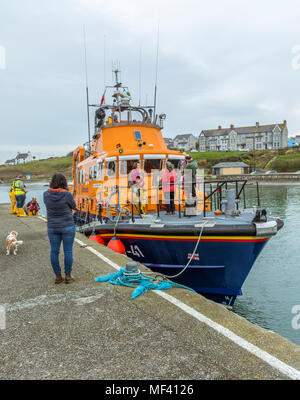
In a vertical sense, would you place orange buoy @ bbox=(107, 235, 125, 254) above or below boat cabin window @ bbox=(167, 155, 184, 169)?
below

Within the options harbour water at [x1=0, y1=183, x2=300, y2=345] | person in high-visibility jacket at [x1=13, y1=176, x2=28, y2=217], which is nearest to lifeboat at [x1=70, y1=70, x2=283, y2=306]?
harbour water at [x1=0, y1=183, x2=300, y2=345]

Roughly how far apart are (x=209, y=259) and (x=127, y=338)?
3.24 metres

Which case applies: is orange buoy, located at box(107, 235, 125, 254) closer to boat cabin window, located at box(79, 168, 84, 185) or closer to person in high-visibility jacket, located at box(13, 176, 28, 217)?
boat cabin window, located at box(79, 168, 84, 185)

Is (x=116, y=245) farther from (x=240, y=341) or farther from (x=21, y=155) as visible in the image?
(x=21, y=155)

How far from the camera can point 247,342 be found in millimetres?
3078

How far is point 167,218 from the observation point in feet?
23.1

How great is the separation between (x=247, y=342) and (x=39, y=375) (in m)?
1.95

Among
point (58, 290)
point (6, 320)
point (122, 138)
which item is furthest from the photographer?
point (122, 138)

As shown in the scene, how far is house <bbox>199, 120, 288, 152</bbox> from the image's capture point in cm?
11200

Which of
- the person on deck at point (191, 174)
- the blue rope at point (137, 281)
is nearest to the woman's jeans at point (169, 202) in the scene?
the person on deck at point (191, 174)

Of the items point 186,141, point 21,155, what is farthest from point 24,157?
point 186,141

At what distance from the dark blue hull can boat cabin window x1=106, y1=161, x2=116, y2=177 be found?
232 cm

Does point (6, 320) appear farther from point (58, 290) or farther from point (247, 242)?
point (247, 242)
